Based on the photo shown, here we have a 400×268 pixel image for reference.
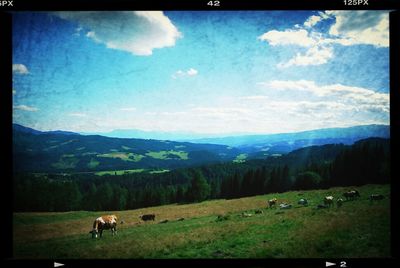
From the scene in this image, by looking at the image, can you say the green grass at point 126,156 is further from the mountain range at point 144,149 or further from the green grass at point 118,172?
the green grass at point 118,172

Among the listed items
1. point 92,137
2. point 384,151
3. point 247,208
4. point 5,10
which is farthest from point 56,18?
point 384,151

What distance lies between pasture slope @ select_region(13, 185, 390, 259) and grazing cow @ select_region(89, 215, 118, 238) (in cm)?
14

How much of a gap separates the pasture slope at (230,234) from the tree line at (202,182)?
28 centimetres

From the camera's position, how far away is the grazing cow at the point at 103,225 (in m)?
6.79

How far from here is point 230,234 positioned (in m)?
6.80

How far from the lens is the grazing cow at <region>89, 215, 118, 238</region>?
6.79 meters

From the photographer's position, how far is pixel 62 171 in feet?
23.2

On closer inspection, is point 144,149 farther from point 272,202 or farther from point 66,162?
point 272,202

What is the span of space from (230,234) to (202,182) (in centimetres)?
156

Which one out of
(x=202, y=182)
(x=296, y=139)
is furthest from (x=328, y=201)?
(x=202, y=182)

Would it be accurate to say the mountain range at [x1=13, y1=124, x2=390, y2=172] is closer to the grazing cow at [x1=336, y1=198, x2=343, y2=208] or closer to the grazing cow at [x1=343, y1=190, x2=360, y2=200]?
the grazing cow at [x1=343, y1=190, x2=360, y2=200]

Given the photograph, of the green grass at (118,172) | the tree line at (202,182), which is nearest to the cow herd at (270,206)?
the tree line at (202,182)
